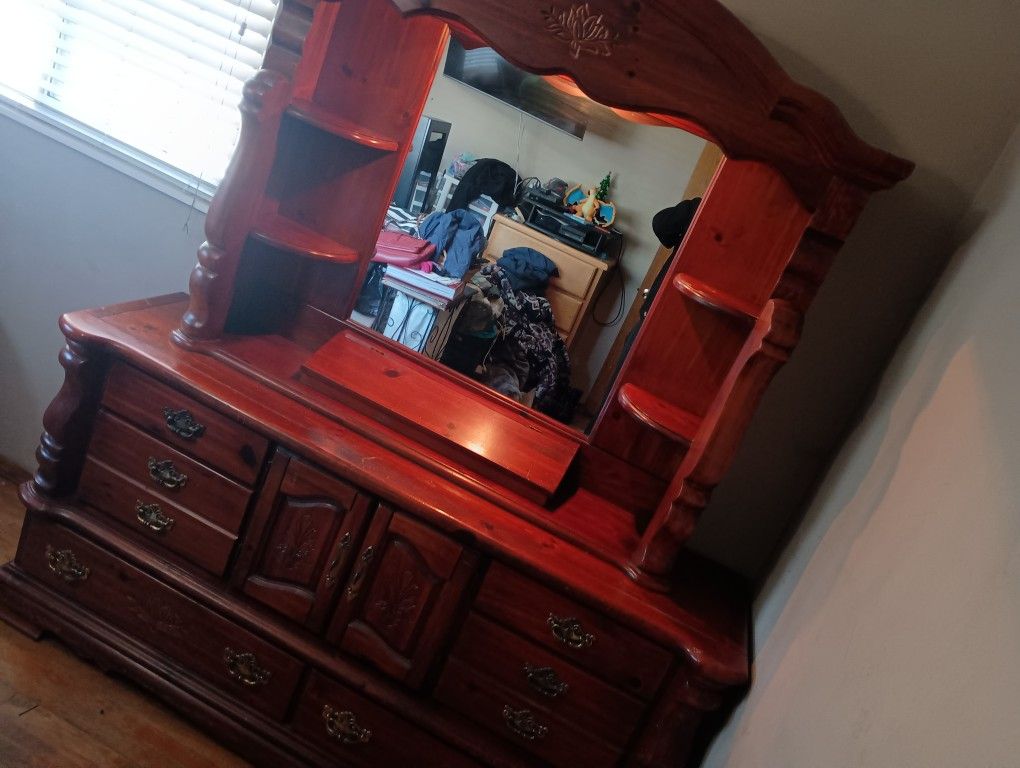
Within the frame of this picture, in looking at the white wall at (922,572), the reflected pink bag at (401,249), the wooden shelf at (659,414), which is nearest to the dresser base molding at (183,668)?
the white wall at (922,572)

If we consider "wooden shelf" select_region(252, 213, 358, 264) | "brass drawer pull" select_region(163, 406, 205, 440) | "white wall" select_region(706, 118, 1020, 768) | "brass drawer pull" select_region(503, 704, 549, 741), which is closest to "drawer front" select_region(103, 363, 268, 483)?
"brass drawer pull" select_region(163, 406, 205, 440)

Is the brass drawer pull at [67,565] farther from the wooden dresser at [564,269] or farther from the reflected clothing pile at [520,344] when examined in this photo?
the wooden dresser at [564,269]

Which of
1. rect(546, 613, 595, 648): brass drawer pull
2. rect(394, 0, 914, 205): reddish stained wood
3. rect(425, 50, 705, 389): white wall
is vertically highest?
rect(394, 0, 914, 205): reddish stained wood

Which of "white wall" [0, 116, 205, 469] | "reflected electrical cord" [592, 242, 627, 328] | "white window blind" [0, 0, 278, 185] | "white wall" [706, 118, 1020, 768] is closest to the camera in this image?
"white wall" [706, 118, 1020, 768]

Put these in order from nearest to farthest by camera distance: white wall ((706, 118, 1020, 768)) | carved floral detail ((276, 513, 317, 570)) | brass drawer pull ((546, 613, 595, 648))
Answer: white wall ((706, 118, 1020, 768)) < brass drawer pull ((546, 613, 595, 648)) < carved floral detail ((276, 513, 317, 570))

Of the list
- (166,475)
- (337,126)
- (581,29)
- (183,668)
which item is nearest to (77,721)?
(183,668)

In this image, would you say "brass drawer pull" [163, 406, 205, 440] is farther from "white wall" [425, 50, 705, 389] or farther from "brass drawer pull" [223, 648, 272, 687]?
"white wall" [425, 50, 705, 389]

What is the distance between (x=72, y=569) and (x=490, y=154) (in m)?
1.33

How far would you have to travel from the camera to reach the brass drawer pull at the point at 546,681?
5.15ft

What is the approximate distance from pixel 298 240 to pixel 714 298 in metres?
0.91

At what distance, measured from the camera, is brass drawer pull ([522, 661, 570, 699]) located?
157cm

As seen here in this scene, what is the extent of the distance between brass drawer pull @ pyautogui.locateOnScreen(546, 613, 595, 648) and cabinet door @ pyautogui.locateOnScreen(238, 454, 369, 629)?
43cm

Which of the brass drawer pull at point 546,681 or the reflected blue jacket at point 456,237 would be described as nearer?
the brass drawer pull at point 546,681

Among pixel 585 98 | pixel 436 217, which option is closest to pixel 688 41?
pixel 585 98
